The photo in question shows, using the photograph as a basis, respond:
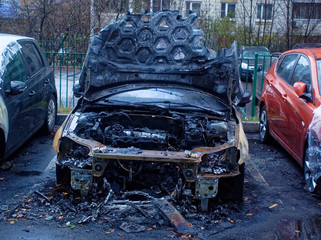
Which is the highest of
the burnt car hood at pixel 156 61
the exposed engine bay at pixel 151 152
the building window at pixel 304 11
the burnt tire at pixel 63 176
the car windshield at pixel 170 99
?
the building window at pixel 304 11

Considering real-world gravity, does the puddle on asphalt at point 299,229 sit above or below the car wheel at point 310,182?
below

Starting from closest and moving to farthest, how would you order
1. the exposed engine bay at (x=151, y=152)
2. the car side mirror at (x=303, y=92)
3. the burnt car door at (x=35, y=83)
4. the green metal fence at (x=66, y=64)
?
the exposed engine bay at (x=151, y=152), the car side mirror at (x=303, y=92), the burnt car door at (x=35, y=83), the green metal fence at (x=66, y=64)

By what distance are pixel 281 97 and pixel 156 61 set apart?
78.4 inches

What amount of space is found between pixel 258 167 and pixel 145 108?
2202 mm

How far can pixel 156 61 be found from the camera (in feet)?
22.0

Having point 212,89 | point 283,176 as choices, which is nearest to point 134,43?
point 212,89

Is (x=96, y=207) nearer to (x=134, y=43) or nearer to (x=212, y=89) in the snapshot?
(x=212, y=89)

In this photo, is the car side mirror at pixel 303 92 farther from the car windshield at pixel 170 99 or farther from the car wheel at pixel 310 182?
the car windshield at pixel 170 99

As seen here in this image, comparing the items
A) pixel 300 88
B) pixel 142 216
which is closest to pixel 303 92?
pixel 300 88

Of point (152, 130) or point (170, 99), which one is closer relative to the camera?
point (152, 130)

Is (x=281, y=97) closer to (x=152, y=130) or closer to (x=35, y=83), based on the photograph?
(x=152, y=130)

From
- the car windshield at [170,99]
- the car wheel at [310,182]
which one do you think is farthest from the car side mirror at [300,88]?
the car windshield at [170,99]

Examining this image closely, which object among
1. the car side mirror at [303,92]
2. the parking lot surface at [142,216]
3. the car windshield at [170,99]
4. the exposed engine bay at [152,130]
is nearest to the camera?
the parking lot surface at [142,216]

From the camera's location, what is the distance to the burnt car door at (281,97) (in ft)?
22.1
